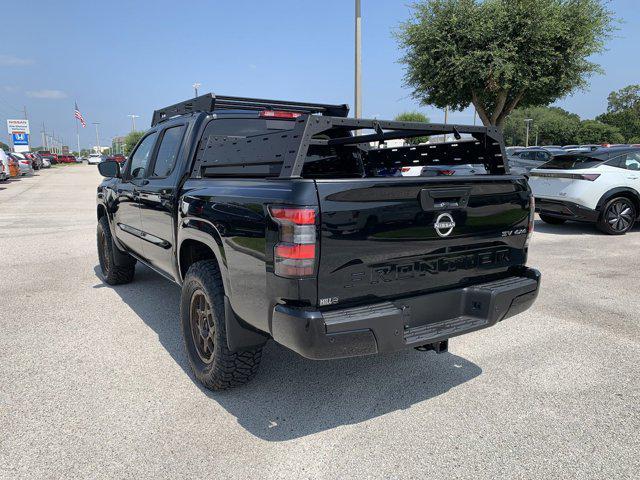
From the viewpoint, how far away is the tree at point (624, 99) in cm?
9519

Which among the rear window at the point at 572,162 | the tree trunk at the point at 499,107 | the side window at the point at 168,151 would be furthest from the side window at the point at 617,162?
the tree trunk at the point at 499,107

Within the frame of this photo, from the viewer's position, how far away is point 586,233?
954 centimetres

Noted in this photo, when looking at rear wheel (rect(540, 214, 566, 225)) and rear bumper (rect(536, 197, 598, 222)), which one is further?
rear wheel (rect(540, 214, 566, 225))

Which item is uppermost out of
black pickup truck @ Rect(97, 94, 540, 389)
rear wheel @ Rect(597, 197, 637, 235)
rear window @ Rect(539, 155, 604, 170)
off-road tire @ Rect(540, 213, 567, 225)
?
rear window @ Rect(539, 155, 604, 170)

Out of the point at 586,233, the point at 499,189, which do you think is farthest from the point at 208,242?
the point at 586,233

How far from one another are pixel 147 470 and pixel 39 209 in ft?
45.7

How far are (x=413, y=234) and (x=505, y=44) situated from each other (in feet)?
52.6

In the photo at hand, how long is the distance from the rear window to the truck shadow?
700 centimetres

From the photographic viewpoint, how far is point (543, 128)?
252 feet

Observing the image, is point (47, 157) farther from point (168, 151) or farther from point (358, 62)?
point (168, 151)

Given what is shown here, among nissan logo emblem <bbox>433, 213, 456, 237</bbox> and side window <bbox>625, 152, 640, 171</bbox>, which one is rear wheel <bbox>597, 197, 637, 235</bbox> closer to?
side window <bbox>625, 152, 640, 171</bbox>

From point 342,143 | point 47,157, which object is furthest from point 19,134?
point 342,143

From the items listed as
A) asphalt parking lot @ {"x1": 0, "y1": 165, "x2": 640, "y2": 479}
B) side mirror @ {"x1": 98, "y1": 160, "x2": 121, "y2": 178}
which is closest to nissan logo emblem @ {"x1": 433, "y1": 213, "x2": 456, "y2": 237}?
asphalt parking lot @ {"x1": 0, "y1": 165, "x2": 640, "y2": 479}

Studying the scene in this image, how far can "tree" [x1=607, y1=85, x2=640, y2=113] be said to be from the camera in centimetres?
9519
